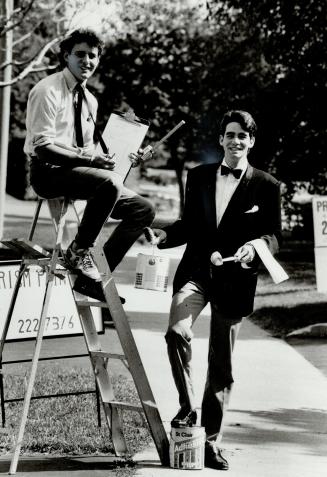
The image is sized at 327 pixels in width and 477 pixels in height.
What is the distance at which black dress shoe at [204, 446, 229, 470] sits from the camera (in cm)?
611

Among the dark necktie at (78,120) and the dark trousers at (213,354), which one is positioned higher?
the dark necktie at (78,120)

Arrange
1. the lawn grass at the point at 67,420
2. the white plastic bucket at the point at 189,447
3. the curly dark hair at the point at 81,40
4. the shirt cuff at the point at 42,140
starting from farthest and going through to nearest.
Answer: the lawn grass at the point at 67,420
the white plastic bucket at the point at 189,447
the curly dark hair at the point at 81,40
the shirt cuff at the point at 42,140

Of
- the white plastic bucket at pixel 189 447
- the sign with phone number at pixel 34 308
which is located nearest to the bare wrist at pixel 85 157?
the white plastic bucket at pixel 189 447

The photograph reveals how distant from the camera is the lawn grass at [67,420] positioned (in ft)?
22.1

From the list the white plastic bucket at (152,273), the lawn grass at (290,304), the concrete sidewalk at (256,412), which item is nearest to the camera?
the concrete sidewalk at (256,412)

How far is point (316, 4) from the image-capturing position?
64.1 ft

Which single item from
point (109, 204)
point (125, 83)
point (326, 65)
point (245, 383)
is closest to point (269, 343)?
point (245, 383)

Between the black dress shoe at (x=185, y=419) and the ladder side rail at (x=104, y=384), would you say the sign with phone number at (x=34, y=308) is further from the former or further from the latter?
the black dress shoe at (x=185, y=419)

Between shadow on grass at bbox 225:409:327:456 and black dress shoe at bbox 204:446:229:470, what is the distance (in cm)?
78

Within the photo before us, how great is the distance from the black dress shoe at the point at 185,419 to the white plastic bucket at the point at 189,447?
0.03m

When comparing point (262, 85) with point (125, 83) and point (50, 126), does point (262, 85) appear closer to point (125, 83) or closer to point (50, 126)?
point (125, 83)

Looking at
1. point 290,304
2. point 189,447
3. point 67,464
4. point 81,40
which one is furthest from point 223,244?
point 290,304

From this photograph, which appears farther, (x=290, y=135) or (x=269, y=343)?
(x=290, y=135)

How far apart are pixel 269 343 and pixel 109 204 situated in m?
6.50
